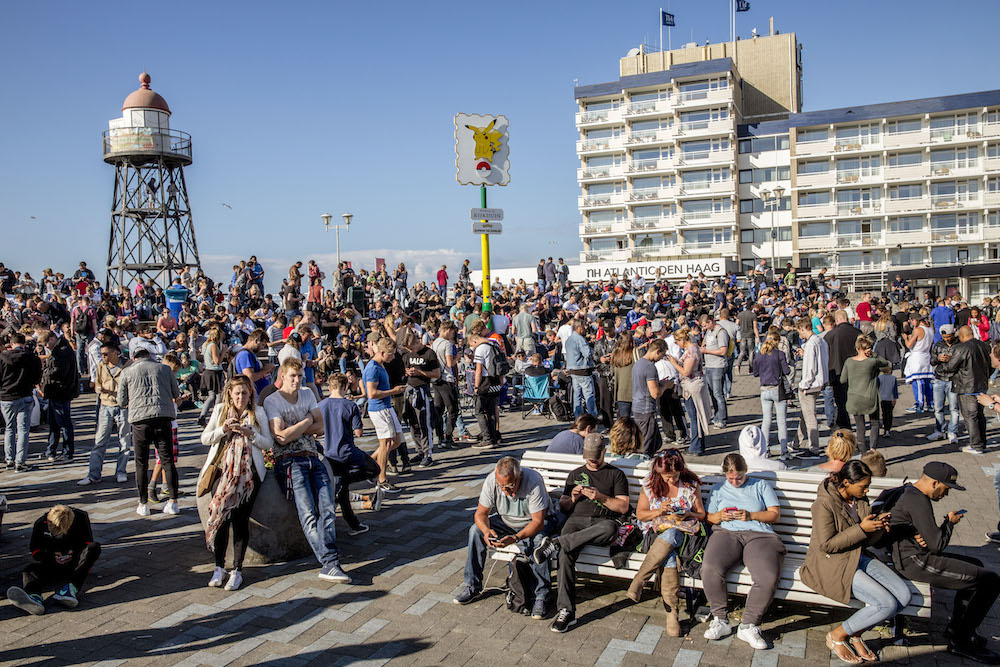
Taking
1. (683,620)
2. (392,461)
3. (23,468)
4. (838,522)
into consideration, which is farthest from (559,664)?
(23,468)

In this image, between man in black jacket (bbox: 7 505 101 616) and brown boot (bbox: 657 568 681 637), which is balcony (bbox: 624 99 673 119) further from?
man in black jacket (bbox: 7 505 101 616)

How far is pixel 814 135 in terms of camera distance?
57.5 m

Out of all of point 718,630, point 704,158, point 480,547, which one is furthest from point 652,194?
point 718,630

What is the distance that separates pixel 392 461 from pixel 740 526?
17.6ft

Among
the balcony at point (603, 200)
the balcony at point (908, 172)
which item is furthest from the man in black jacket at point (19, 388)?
the balcony at point (908, 172)

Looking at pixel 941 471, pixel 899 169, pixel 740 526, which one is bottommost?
pixel 740 526

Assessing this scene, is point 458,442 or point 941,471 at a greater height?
point 941,471

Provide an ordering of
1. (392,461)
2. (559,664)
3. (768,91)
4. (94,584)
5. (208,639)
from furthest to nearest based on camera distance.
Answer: (768,91) → (392,461) → (94,584) → (208,639) → (559,664)

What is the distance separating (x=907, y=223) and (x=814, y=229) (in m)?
6.52

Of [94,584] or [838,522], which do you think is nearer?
[838,522]

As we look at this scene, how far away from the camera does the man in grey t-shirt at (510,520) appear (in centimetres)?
551

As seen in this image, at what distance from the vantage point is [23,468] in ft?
32.7

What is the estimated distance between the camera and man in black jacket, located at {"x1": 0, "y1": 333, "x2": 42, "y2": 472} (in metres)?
9.50

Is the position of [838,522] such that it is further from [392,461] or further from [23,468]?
[23,468]
